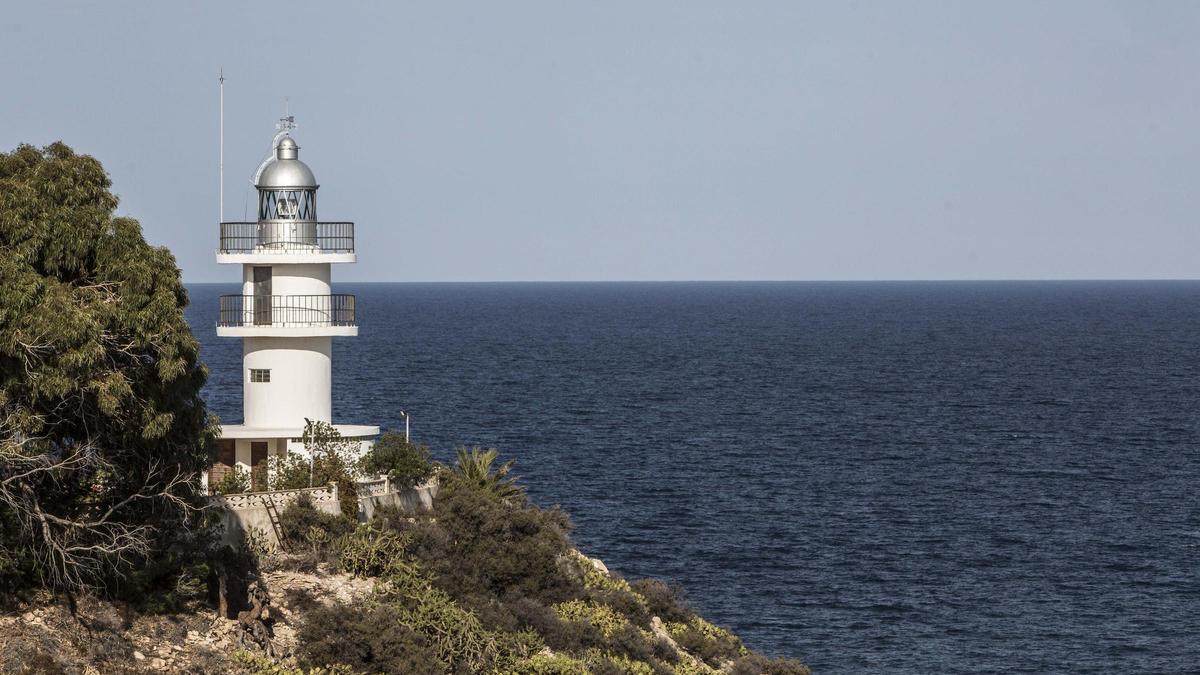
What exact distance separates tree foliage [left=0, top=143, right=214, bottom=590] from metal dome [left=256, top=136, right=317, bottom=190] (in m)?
10.0

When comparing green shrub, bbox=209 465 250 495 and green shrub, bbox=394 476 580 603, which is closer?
green shrub, bbox=209 465 250 495

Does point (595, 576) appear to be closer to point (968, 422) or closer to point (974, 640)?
point (974, 640)

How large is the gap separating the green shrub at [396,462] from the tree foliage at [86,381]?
822cm

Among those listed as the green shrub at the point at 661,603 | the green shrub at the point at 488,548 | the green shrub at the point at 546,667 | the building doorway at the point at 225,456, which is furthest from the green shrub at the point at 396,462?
the green shrub at the point at 661,603

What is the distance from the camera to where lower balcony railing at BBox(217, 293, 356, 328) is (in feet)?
132

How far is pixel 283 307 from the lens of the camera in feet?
132

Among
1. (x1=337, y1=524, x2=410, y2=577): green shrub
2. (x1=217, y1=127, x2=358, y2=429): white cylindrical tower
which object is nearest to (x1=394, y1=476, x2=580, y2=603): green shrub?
(x1=337, y1=524, x2=410, y2=577): green shrub

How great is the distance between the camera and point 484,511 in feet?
130

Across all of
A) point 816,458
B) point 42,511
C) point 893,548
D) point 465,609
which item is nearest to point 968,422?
point 816,458

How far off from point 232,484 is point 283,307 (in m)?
6.18

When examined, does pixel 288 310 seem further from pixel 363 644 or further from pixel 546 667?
pixel 546 667

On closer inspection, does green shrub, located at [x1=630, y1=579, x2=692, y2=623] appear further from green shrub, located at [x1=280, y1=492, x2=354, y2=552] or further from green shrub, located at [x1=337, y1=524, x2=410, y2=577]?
green shrub, located at [x1=280, y1=492, x2=354, y2=552]

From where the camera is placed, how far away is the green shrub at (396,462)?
38812mm

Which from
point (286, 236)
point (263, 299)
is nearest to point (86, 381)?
point (263, 299)
